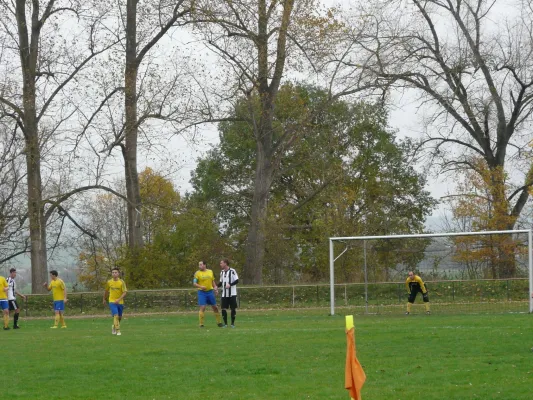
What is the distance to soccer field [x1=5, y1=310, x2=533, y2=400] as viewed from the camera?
39.0 ft

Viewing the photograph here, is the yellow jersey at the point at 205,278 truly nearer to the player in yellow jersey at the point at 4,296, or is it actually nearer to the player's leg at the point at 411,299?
the player in yellow jersey at the point at 4,296

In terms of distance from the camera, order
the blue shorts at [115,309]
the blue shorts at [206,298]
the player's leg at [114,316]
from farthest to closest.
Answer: the blue shorts at [206,298] → the blue shorts at [115,309] → the player's leg at [114,316]

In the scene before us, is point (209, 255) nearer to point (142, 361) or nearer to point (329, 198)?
point (329, 198)

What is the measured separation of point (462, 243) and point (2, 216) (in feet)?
68.8

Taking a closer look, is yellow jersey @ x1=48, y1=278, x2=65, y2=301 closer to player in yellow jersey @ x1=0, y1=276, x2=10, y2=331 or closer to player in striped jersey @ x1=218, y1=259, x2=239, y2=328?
player in yellow jersey @ x1=0, y1=276, x2=10, y2=331

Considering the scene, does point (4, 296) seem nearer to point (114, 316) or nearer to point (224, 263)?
point (114, 316)

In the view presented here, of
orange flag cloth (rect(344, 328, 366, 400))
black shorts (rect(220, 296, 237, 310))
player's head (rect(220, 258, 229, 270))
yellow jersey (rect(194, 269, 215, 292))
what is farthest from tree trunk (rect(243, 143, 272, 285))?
orange flag cloth (rect(344, 328, 366, 400))

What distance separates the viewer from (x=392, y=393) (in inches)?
448

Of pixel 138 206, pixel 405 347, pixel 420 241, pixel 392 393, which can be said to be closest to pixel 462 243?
pixel 420 241

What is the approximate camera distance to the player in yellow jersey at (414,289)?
29.4 meters

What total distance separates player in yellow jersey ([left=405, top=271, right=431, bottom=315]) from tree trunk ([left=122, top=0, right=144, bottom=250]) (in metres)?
15.6

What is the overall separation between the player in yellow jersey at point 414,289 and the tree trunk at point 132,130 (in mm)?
15606

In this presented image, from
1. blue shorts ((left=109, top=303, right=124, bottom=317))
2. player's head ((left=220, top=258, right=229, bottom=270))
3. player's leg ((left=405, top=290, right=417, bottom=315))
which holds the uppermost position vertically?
player's head ((left=220, top=258, right=229, bottom=270))

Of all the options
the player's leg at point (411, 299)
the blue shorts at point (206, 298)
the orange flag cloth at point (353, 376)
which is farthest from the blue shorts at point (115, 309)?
the orange flag cloth at point (353, 376)
